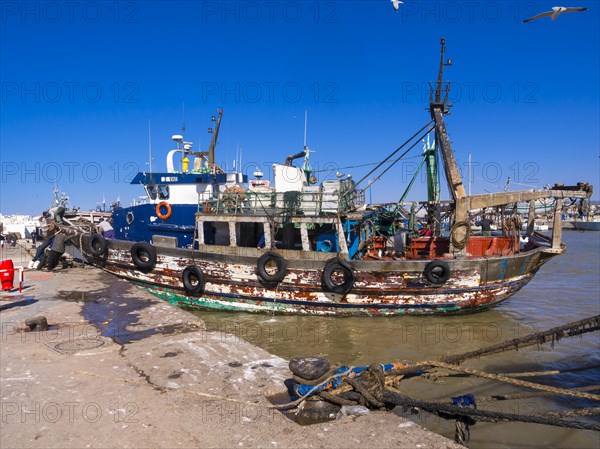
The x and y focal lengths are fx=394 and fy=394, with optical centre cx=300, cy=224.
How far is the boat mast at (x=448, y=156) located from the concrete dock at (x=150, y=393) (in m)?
7.33

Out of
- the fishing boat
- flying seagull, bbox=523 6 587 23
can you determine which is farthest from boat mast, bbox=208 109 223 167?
flying seagull, bbox=523 6 587 23

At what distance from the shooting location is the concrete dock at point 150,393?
3.67m

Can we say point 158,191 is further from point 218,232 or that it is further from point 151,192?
point 218,232

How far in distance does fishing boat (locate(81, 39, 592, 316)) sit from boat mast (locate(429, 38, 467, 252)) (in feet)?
0.10

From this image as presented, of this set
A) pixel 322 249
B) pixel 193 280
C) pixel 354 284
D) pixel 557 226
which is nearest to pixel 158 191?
pixel 193 280

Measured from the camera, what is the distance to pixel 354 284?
413 inches

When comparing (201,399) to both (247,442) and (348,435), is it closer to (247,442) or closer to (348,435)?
(247,442)

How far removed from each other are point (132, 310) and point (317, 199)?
5518 mm

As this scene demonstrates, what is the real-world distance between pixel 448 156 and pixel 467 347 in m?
5.71

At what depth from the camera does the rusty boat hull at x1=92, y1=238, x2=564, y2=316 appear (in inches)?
412

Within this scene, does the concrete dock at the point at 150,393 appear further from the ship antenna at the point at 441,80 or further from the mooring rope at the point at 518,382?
the ship antenna at the point at 441,80

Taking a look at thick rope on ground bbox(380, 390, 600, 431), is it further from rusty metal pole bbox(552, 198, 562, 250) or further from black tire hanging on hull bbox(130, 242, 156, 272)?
black tire hanging on hull bbox(130, 242, 156, 272)

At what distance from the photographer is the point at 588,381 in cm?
717

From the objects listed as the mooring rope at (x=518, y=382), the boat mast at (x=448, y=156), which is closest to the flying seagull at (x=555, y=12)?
the boat mast at (x=448, y=156)
